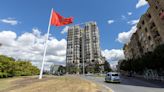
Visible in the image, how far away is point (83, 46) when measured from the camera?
160 meters

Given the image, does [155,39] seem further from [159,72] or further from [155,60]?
[155,60]

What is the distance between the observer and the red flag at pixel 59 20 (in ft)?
97.1

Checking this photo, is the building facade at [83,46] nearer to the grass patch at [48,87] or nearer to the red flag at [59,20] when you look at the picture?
the red flag at [59,20]

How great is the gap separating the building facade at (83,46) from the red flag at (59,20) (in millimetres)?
128214

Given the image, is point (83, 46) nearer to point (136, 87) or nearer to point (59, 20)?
point (59, 20)

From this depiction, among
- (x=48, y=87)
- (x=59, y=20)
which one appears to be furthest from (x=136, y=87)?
(x=59, y=20)

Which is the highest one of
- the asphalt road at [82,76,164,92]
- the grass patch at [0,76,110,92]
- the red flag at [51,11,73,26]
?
the red flag at [51,11,73,26]

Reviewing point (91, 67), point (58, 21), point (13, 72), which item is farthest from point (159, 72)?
point (91, 67)

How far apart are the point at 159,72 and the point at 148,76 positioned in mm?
9560

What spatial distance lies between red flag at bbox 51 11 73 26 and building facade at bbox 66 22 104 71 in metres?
128

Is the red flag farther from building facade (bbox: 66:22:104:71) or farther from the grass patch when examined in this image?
building facade (bbox: 66:22:104:71)

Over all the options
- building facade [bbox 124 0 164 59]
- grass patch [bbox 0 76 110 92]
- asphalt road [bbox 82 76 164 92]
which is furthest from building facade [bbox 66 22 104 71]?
grass patch [bbox 0 76 110 92]

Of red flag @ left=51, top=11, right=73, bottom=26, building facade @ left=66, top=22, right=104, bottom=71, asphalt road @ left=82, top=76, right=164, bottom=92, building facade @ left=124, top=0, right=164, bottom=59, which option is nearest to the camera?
→ asphalt road @ left=82, top=76, right=164, bottom=92

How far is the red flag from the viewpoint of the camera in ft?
97.1
